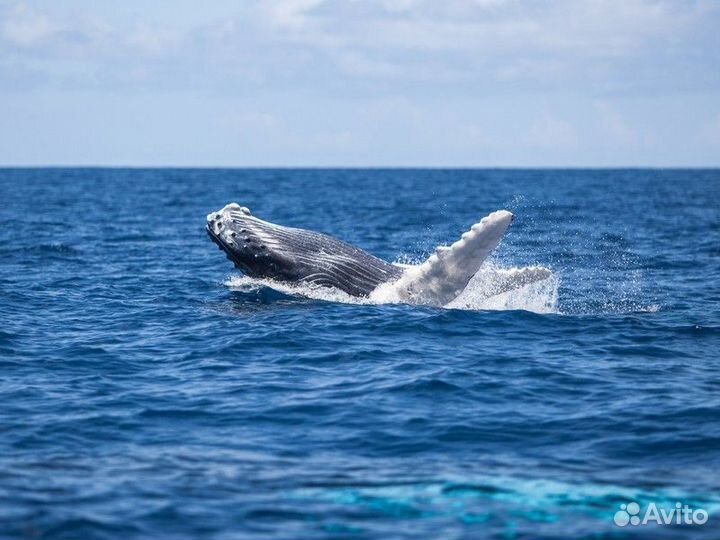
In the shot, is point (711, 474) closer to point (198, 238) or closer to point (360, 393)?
point (360, 393)

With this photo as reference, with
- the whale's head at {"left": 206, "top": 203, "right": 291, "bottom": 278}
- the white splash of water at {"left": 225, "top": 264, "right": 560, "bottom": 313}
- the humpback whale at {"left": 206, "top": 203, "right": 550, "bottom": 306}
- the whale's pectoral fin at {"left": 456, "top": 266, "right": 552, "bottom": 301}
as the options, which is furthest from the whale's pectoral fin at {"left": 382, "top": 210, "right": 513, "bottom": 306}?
the whale's head at {"left": 206, "top": 203, "right": 291, "bottom": 278}

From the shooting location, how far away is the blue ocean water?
9.32 meters

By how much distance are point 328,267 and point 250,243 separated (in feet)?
5.04

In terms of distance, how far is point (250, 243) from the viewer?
58.6 feet

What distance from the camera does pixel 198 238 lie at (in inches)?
1522

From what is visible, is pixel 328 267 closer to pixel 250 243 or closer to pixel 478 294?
pixel 250 243

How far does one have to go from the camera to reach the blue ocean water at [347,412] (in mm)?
9320

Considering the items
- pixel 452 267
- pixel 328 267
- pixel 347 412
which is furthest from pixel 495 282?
pixel 347 412

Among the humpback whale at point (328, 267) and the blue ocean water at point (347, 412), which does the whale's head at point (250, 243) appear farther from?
the blue ocean water at point (347, 412)

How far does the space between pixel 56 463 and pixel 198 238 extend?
1114 inches

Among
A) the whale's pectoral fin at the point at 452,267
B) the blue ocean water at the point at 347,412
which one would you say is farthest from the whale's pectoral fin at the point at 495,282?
the whale's pectoral fin at the point at 452,267

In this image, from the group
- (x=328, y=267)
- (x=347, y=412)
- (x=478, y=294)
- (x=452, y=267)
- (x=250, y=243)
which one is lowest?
(x=347, y=412)

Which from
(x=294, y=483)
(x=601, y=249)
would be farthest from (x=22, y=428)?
(x=601, y=249)

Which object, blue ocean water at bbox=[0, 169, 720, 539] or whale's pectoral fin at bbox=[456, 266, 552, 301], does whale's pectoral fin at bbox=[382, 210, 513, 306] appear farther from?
whale's pectoral fin at bbox=[456, 266, 552, 301]
